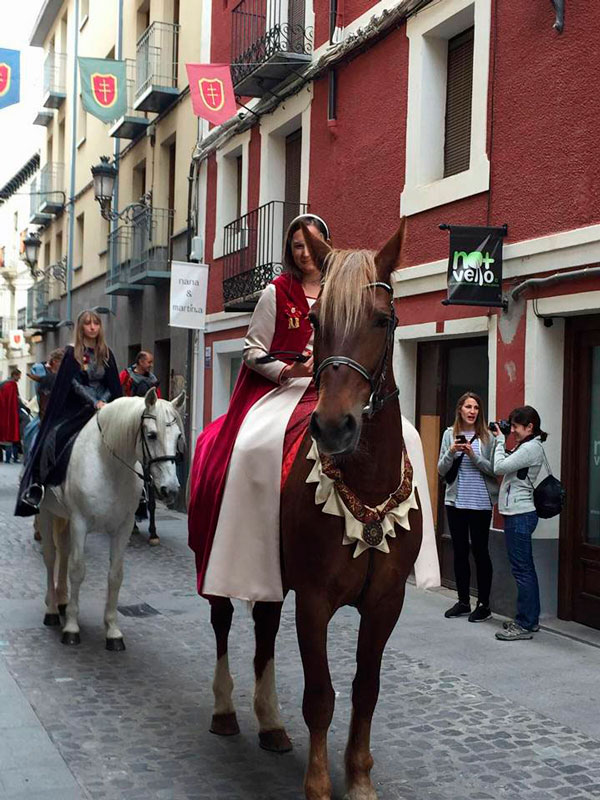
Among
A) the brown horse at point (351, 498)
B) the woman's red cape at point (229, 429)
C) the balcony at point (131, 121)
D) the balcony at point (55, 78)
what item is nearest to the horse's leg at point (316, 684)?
the brown horse at point (351, 498)

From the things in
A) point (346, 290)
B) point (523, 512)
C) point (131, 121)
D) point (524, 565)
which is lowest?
point (524, 565)

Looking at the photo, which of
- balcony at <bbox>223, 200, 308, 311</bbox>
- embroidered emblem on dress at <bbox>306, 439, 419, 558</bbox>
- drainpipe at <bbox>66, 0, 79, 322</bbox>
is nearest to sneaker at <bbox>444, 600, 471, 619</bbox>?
embroidered emblem on dress at <bbox>306, 439, 419, 558</bbox>

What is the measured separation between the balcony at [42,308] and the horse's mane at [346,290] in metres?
27.4

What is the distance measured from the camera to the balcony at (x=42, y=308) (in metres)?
30.5

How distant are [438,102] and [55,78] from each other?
23.0m

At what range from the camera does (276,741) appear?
483cm

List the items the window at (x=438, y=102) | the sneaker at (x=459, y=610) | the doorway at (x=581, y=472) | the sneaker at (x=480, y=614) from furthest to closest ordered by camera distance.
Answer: the window at (x=438, y=102), the sneaker at (x=459, y=610), the sneaker at (x=480, y=614), the doorway at (x=581, y=472)

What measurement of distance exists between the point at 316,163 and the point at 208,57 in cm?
526

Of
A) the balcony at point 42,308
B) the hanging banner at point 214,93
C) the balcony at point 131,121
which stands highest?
the balcony at point 131,121

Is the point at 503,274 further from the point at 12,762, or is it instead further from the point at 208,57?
the point at 208,57

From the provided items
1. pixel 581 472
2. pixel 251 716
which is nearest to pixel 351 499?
pixel 251 716

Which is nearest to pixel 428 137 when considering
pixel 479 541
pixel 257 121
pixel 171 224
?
pixel 479 541

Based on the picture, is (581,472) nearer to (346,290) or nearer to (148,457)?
(148,457)

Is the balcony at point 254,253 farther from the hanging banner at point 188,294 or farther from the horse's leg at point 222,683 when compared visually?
the horse's leg at point 222,683
